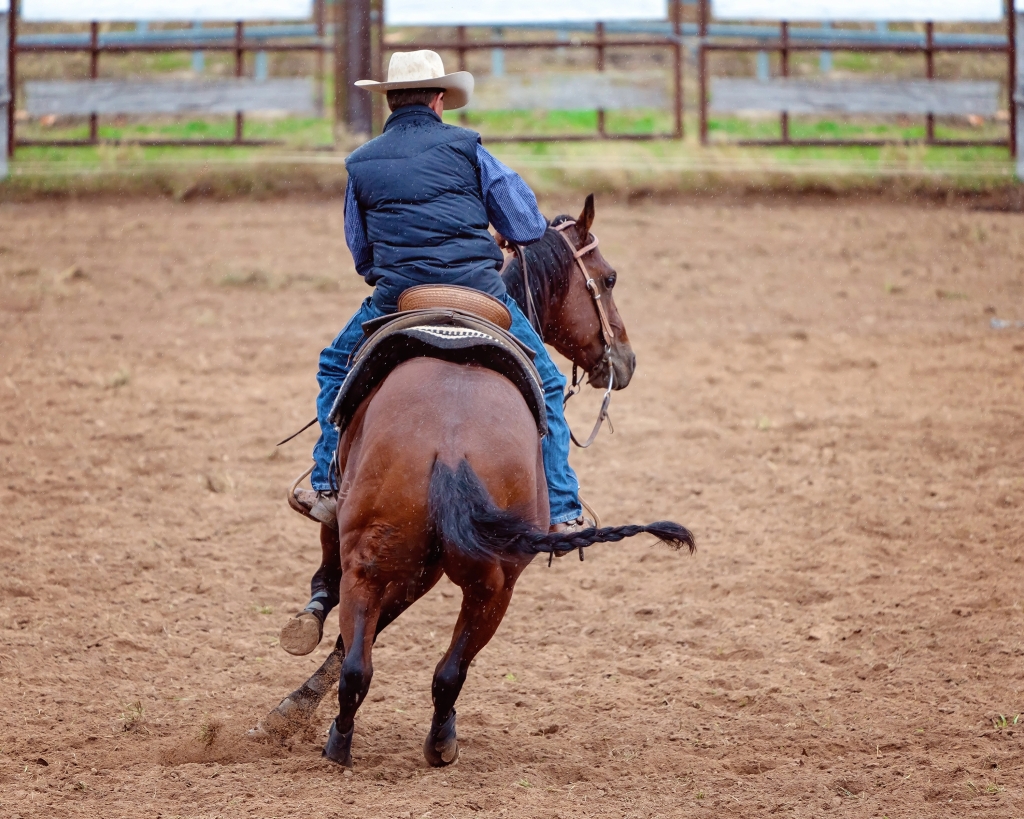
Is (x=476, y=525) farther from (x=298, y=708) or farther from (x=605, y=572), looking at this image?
(x=605, y=572)

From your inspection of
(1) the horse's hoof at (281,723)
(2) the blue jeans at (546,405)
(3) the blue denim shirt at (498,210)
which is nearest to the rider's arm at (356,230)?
(3) the blue denim shirt at (498,210)

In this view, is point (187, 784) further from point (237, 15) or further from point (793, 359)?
point (237, 15)

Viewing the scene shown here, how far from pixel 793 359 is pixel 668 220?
13.3 ft

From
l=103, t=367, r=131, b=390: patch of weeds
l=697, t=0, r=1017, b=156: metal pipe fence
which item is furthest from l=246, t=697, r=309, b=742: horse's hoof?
l=697, t=0, r=1017, b=156: metal pipe fence

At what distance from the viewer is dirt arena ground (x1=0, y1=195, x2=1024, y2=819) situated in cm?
381

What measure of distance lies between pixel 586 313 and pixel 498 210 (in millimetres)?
880

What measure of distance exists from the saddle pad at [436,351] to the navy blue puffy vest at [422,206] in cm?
22

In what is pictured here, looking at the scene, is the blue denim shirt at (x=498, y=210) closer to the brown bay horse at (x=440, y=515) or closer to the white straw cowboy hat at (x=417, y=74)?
the white straw cowboy hat at (x=417, y=74)

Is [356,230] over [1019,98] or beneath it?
beneath

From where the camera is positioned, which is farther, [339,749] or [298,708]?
[298,708]

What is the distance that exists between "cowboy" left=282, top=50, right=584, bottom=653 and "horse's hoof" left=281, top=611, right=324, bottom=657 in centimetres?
2

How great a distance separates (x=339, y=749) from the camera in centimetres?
383

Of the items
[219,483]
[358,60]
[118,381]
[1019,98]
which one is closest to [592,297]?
[219,483]

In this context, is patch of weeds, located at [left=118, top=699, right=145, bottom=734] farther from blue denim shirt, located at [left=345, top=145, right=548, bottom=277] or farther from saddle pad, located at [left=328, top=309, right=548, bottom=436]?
blue denim shirt, located at [left=345, top=145, right=548, bottom=277]
